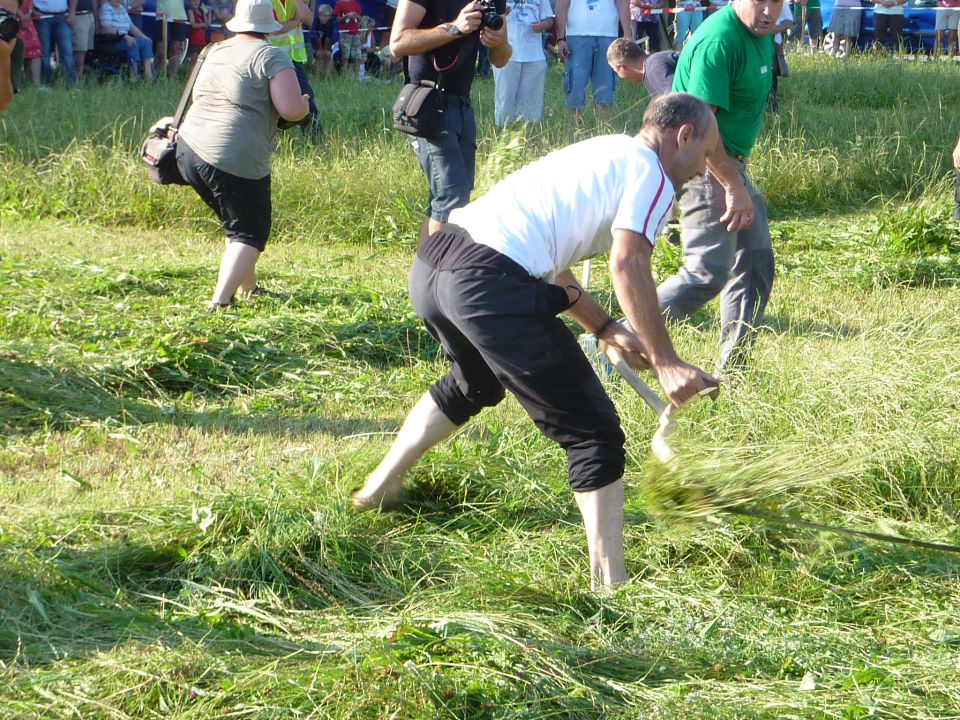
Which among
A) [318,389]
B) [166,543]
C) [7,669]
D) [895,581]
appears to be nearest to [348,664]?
[7,669]

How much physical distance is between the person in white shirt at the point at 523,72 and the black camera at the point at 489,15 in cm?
400

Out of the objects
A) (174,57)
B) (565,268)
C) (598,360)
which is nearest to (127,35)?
(174,57)

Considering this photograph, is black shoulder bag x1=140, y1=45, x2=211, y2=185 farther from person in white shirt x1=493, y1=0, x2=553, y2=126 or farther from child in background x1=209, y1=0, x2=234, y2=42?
child in background x1=209, y1=0, x2=234, y2=42

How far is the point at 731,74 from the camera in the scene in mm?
5367

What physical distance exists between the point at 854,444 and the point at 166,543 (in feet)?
7.91

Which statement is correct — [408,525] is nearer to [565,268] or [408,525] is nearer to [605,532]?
[605,532]

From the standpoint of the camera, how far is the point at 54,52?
15.8 metres

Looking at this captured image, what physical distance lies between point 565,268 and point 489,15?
3030 millimetres

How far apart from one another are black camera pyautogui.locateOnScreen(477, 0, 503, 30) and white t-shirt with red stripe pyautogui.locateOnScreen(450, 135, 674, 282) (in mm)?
2885

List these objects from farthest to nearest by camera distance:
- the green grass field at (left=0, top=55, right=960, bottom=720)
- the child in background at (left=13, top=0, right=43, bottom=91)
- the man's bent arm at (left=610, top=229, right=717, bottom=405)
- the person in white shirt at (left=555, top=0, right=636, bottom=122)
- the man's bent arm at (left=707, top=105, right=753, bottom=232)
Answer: the child in background at (left=13, top=0, right=43, bottom=91), the person in white shirt at (left=555, top=0, right=636, bottom=122), the man's bent arm at (left=707, top=105, right=753, bottom=232), the man's bent arm at (left=610, top=229, right=717, bottom=405), the green grass field at (left=0, top=55, right=960, bottom=720)

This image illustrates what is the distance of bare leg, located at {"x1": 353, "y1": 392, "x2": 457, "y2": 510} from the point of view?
4.12 m

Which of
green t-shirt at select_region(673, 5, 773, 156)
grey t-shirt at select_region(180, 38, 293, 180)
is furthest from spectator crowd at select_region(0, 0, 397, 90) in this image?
green t-shirt at select_region(673, 5, 773, 156)

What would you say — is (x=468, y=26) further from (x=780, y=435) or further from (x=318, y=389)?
(x=780, y=435)

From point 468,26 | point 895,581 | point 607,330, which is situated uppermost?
point 468,26
